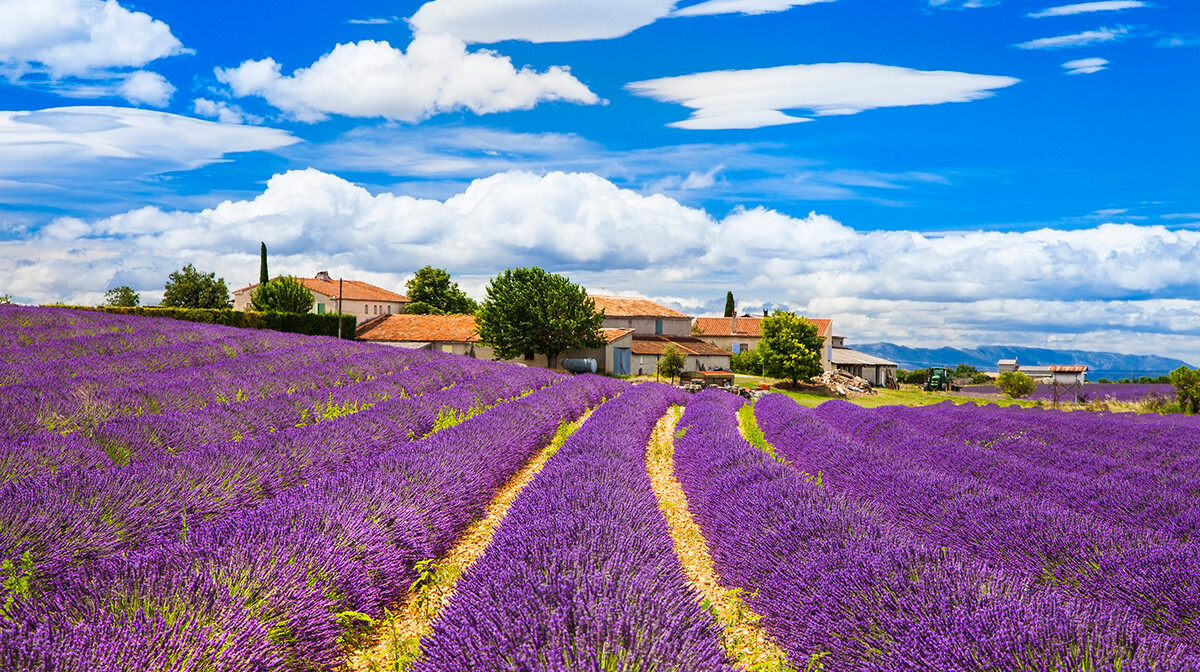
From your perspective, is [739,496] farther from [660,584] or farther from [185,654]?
[185,654]

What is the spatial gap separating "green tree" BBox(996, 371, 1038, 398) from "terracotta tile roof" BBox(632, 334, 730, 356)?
1673 centimetres

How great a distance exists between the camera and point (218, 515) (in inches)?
188

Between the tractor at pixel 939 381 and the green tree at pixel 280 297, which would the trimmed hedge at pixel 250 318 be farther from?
the tractor at pixel 939 381

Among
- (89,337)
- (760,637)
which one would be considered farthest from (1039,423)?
(89,337)

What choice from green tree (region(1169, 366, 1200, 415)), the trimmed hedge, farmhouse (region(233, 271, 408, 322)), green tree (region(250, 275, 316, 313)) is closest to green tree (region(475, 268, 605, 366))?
the trimmed hedge

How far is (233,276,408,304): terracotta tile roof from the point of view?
51438 mm

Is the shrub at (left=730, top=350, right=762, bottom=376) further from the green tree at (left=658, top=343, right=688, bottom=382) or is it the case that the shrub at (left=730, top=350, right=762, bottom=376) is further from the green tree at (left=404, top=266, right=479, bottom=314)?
the green tree at (left=404, top=266, right=479, bottom=314)

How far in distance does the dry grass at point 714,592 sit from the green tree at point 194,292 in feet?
170

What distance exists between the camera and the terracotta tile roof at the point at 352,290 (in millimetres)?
51438

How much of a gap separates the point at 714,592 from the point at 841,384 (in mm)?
33126

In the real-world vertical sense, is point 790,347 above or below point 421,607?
above

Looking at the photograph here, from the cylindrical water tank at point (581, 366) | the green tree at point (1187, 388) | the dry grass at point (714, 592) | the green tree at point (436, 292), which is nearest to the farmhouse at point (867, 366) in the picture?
the cylindrical water tank at point (581, 366)

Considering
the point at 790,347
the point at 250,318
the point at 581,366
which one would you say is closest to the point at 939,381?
the point at 790,347

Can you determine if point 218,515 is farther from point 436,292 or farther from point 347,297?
point 436,292
